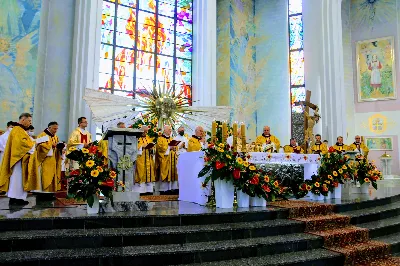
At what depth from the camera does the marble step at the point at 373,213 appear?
584 centimetres

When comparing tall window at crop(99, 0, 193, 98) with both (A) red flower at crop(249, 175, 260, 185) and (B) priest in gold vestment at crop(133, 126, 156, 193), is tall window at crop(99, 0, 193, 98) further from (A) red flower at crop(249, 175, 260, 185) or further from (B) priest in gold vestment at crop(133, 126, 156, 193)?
(A) red flower at crop(249, 175, 260, 185)

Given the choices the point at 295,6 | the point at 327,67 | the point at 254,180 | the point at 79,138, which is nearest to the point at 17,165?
the point at 79,138

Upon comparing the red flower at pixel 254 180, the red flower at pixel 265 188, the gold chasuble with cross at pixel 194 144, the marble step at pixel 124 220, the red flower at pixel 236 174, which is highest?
the gold chasuble with cross at pixel 194 144

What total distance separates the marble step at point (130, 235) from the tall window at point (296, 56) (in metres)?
11.7

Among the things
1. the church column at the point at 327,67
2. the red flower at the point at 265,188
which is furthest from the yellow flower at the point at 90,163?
the church column at the point at 327,67

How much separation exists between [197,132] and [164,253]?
18.0 ft

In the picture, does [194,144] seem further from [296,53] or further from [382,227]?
[296,53]

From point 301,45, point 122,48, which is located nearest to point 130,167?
point 122,48

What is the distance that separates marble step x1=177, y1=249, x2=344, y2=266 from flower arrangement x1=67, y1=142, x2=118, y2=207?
1668 millimetres

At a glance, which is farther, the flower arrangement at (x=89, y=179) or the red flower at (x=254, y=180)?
the red flower at (x=254, y=180)

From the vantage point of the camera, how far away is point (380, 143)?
17359mm

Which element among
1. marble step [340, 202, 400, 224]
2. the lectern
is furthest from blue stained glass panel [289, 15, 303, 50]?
the lectern

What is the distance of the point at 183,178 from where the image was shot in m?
7.16

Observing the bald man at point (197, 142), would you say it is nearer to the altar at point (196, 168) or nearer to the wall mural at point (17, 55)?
the altar at point (196, 168)
